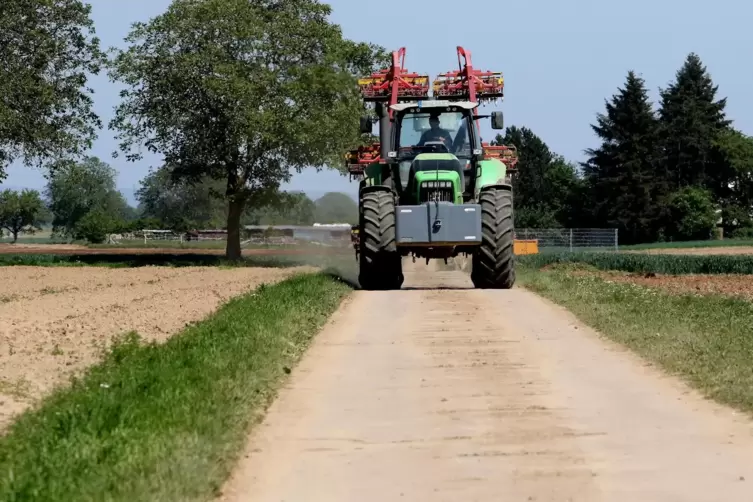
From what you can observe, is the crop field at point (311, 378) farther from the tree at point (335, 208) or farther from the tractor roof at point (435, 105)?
the tree at point (335, 208)

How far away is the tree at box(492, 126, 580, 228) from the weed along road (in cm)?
7710

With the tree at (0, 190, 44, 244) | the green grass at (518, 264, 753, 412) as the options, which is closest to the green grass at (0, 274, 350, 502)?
the green grass at (518, 264, 753, 412)

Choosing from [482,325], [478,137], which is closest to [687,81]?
[478,137]

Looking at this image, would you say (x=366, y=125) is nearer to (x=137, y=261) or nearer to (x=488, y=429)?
(x=488, y=429)

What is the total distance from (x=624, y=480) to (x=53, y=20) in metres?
41.3

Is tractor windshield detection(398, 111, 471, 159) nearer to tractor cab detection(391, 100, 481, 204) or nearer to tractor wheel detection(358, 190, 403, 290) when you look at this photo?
tractor cab detection(391, 100, 481, 204)

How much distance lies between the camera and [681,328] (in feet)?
46.5

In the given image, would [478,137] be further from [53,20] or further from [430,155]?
[53,20]

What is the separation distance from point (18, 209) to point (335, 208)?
3595 inches

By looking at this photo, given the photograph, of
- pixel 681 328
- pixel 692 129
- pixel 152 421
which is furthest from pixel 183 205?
pixel 152 421

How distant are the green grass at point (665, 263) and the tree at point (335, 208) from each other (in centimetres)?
689

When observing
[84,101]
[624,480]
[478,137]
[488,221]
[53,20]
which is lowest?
[624,480]

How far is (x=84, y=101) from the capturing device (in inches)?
1781

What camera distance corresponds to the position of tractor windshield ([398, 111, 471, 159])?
22.5 metres
